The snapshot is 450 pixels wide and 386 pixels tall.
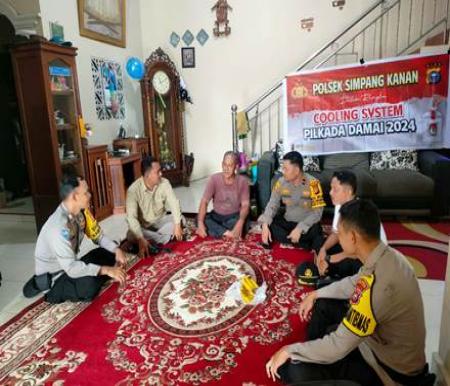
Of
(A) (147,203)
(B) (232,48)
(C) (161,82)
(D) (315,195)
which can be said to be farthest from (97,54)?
(D) (315,195)

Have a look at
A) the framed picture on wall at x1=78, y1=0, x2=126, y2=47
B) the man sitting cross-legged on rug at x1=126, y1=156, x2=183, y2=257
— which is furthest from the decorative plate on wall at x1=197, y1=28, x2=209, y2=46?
the man sitting cross-legged on rug at x1=126, y1=156, x2=183, y2=257

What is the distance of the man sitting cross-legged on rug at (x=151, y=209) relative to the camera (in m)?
2.90

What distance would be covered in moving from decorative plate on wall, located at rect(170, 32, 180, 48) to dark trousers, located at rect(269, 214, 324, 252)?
355 centimetres

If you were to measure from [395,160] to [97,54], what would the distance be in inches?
148

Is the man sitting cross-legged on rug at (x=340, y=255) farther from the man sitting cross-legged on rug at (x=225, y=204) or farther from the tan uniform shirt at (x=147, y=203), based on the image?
the tan uniform shirt at (x=147, y=203)

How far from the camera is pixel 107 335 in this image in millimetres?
1913

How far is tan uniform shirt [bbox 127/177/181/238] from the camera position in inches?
115

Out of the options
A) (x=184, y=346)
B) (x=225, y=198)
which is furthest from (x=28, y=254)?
(x=184, y=346)

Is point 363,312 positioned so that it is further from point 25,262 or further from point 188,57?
point 188,57

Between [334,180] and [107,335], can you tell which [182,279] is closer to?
[107,335]

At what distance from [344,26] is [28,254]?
4.55m

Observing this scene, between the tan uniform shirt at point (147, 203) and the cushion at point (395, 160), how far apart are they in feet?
7.07

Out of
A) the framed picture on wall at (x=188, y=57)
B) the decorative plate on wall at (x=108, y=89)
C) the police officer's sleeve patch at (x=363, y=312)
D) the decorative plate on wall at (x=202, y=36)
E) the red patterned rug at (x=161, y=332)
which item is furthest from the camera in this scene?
the framed picture on wall at (x=188, y=57)

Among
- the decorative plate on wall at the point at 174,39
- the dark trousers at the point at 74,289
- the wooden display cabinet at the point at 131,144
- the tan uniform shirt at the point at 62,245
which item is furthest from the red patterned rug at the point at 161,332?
the decorative plate on wall at the point at 174,39
